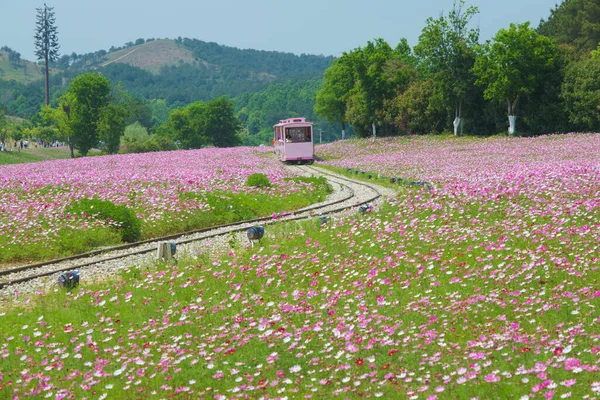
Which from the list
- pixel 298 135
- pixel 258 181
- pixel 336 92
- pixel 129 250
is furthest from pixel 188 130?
pixel 129 250

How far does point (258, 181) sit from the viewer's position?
29.8 metres

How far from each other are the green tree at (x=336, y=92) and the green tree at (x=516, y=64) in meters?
30.6

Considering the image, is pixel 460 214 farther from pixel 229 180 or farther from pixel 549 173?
pixel 229 180

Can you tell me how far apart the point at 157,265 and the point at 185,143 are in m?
105

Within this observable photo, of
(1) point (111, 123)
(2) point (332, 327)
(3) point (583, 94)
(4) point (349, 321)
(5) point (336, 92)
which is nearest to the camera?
(2) point (332, 327)

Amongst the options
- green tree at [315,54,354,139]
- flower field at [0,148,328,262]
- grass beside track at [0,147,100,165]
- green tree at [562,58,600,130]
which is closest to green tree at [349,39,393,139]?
green tree at [315,54,354,139]

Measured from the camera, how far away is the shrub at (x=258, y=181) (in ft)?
97.0

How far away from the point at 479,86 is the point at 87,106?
1941 inches

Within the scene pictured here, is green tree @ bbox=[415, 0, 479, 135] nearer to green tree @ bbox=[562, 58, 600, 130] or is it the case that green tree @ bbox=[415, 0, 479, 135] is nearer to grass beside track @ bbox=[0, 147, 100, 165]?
green tree @ bbox=[562, 58, 600, 130]

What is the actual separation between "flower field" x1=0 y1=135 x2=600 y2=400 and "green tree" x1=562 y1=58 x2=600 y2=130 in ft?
144

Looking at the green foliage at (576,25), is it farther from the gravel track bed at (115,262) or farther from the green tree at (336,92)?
the gravel track bed at (115,262)

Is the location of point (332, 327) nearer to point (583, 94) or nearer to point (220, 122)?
point (583, 94)

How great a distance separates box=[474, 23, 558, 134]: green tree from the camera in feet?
197

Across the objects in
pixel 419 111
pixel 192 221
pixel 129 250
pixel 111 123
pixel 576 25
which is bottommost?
pixel 129 250
